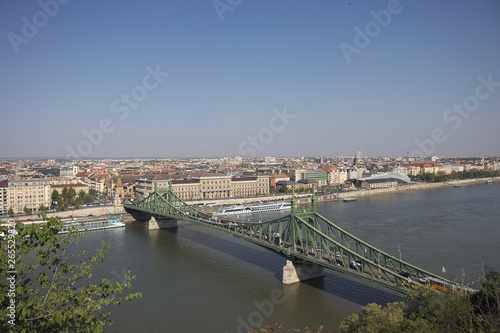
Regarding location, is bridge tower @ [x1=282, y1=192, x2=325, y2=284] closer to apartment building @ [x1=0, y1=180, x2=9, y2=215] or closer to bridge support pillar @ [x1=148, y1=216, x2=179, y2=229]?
bridge support pillar @ [x1=148, y1=216, x2=179, y2=229]

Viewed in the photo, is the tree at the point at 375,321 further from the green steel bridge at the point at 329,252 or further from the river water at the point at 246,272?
the green steel bridge at the point at 329,252

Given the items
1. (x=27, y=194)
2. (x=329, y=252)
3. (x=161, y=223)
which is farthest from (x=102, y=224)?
(x=329, y=252)

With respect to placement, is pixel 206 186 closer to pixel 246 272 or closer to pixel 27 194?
pixel 27 194

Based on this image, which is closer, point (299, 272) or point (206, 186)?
point (299, 272)

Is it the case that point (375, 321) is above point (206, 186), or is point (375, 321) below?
below

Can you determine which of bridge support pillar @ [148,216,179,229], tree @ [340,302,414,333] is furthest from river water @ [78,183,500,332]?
tree @ [340,302,414,333]

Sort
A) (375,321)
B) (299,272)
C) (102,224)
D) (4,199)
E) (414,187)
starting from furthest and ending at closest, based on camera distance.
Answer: (414,187), (4,199), (102,224), (299,272), (375,321)

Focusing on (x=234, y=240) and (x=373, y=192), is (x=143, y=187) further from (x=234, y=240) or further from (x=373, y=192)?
(x=373, y=192)

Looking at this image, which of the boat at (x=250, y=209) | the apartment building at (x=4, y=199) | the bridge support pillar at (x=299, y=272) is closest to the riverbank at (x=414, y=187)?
the boat at (x=250, y=209)
